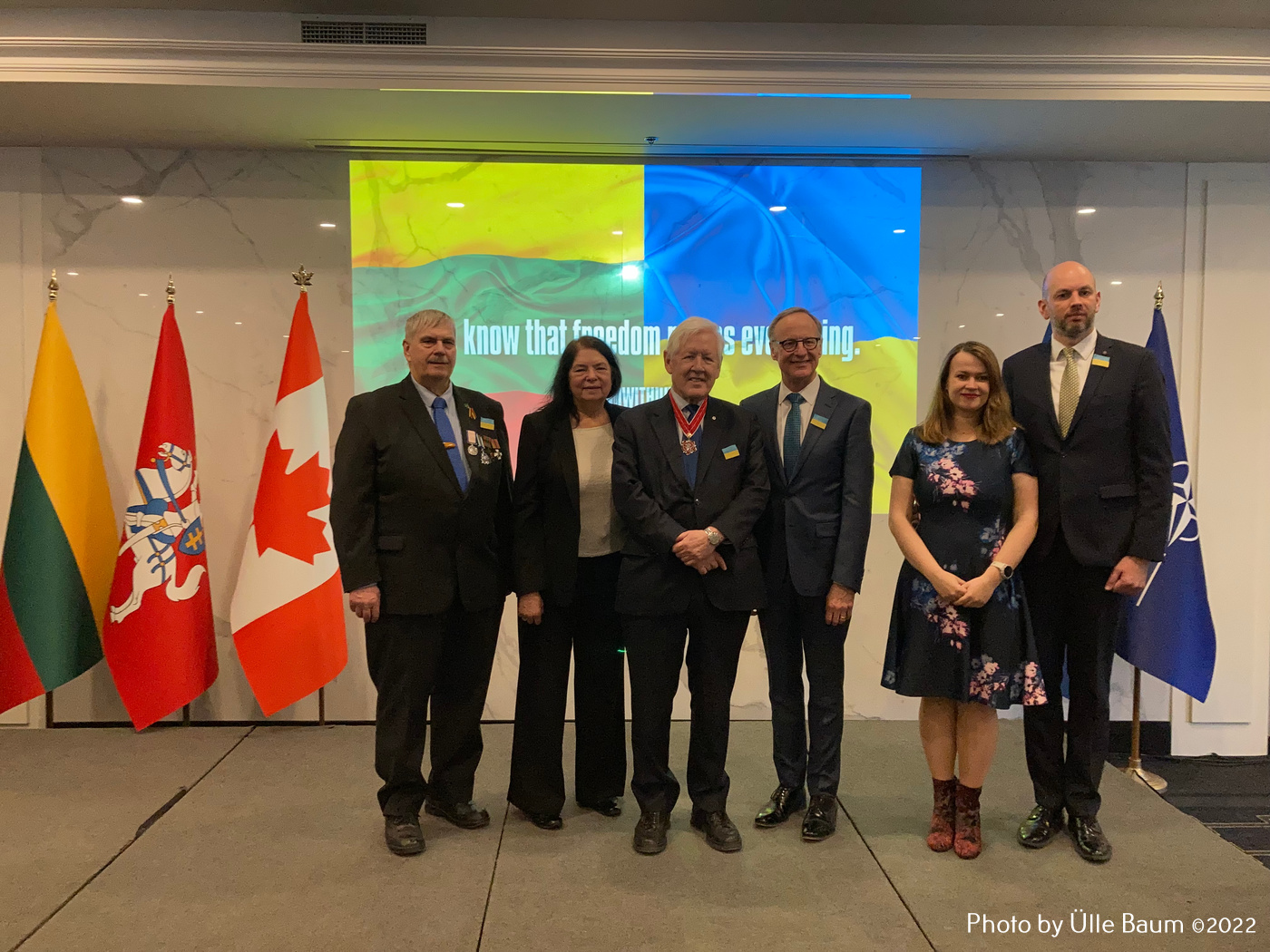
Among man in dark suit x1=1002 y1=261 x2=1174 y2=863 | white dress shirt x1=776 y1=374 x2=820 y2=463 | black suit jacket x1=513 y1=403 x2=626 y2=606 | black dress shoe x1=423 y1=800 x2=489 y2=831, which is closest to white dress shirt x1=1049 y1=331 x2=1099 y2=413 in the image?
man in dark suit x1=1002 y1=261 x2=1174 y2=863

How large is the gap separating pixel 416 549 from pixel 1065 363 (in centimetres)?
198

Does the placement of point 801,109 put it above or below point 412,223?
above

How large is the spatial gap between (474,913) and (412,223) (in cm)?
283

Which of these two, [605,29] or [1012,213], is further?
[1012,213]

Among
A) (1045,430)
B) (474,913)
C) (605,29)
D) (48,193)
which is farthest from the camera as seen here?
(48,193)

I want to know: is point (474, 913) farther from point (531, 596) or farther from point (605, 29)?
point (605, 29)

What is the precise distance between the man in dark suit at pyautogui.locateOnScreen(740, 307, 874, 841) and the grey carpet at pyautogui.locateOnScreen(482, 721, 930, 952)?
202 millimetres

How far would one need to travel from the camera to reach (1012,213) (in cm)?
392

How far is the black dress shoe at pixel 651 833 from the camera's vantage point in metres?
2.54

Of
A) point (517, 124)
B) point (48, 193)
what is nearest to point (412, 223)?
point (517, 124)

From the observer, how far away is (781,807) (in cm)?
275

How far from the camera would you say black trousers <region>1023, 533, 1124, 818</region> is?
2.54 m

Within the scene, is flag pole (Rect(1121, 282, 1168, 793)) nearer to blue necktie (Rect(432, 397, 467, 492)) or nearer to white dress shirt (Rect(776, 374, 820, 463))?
white dress shirt (Rect(776, 374, 820, 463))

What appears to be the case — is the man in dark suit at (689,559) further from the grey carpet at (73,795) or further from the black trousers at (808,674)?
the grey carpet at (73,795)
